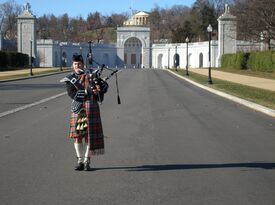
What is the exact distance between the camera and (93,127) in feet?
28.1

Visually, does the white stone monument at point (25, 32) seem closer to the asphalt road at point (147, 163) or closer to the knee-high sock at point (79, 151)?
the asphalt road at point (147, 163)

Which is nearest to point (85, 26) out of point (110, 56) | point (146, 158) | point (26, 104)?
point (110, 56)

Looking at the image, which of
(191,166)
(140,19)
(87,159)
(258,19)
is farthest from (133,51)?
(87,159)

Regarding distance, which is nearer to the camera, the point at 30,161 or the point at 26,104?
the point at 30,161

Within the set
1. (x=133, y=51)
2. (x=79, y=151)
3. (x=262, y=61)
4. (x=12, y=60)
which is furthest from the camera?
(x=133, y=51)

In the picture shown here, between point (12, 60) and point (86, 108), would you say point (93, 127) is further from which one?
point (12, 60)

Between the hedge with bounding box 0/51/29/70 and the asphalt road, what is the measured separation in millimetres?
58927

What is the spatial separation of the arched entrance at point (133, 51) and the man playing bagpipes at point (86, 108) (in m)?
134

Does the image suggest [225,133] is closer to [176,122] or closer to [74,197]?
[176,122]

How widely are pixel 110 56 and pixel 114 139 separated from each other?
4890 inches

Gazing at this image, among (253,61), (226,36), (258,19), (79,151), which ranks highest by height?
(226,36)

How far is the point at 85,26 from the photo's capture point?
196 meters

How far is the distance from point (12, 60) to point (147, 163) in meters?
72.2

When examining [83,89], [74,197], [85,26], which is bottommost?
[74,197]
